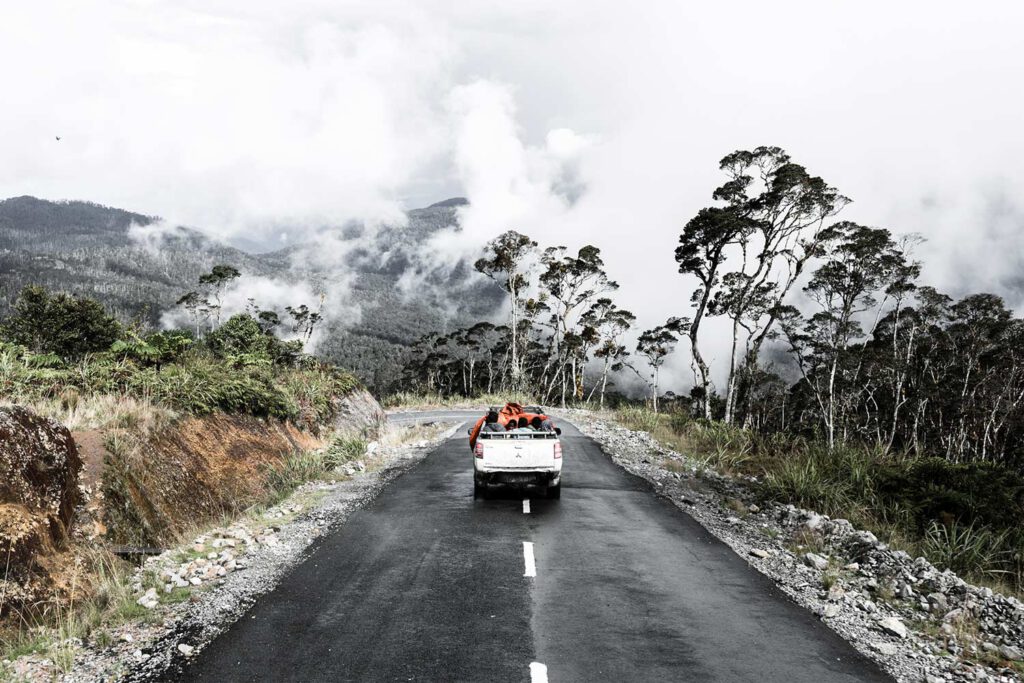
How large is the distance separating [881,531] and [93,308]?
36850 mm

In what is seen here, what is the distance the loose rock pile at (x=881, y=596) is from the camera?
5555 mm

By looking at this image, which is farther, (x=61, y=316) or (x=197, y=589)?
(x=61, y=316)

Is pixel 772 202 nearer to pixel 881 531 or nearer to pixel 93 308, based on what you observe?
pixel 881 531

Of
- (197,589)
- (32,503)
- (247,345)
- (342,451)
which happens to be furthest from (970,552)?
(247,345)

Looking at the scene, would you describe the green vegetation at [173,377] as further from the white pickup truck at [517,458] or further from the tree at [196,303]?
the tree at [196,303]

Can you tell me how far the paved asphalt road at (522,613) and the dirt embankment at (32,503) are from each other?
6.70 feet

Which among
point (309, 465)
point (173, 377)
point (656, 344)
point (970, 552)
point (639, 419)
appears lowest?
point (970, 552)

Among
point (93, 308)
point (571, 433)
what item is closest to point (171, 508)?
point (571, 433)

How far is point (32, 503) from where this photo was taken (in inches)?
245

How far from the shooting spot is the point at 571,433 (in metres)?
Result: 23.2

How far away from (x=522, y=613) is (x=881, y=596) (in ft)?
14.2

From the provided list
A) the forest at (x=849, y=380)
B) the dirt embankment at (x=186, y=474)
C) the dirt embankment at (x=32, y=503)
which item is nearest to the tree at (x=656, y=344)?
the forest at (x=849, y=380)

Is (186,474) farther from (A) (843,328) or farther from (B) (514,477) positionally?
(A) (843,328)

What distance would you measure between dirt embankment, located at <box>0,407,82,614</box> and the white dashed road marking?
500 centimetres
